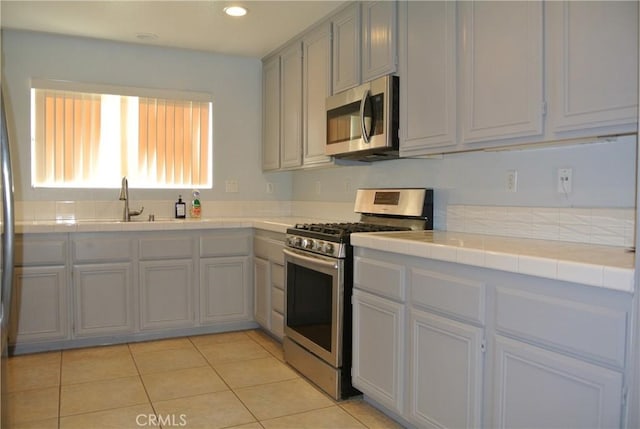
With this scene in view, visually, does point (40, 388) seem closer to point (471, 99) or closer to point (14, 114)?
point (14, 114)

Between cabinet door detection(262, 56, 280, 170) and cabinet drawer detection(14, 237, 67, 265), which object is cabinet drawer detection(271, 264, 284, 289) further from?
cabinet drawer detection(14, 237, 67, 265)

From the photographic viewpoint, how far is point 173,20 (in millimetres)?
3531

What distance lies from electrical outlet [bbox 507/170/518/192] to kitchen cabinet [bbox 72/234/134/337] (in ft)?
8.44

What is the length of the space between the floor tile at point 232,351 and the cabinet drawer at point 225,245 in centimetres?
68

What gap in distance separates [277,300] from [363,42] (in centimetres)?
180

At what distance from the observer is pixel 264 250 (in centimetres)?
380

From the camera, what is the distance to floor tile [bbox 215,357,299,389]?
9.78 ft

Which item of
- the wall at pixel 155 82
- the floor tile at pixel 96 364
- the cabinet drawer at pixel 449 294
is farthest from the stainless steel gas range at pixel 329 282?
the wall at pixel 155 82

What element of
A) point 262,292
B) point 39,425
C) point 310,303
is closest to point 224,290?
point 262,292

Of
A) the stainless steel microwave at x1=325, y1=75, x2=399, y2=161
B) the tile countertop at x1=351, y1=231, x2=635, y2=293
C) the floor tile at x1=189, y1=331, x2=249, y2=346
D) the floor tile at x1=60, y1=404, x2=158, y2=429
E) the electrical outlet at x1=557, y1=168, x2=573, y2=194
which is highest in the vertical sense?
the stainless steel microwave at x1=325, y1=75, x2=399, y2=161

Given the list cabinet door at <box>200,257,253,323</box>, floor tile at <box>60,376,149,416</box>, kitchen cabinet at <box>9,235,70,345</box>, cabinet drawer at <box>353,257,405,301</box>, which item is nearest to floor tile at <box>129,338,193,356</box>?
cabinet door at <box>200,257,253,323</box>

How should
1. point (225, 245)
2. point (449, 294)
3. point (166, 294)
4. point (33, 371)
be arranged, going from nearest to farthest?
point (449, 294), point (33, 371), point (166, 294), point (225, 245)

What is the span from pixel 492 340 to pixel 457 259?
31 cm

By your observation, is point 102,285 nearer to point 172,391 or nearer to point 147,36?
point 172,391
